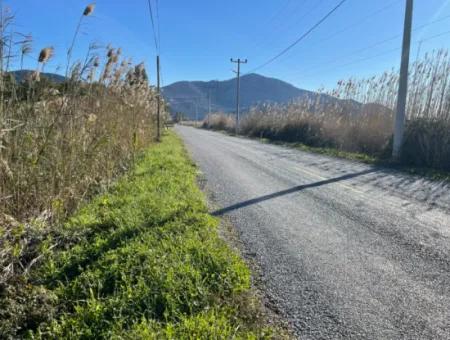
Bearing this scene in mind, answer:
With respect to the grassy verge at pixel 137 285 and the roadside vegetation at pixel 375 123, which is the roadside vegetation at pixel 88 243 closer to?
the grassy verge at pixel 137 285

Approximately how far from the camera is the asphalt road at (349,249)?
2203mm

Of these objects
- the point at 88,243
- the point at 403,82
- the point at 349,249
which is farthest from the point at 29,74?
the point at 403,82

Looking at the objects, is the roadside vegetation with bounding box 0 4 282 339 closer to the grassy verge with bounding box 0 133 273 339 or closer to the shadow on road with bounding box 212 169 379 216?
the grassy verge with bounding box 0 133 273 339

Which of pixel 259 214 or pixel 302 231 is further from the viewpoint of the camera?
pixel 259 214

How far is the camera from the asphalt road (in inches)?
86.7

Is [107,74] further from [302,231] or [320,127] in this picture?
[320,127]

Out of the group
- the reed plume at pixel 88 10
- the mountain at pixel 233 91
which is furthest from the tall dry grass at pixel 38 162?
the mountain at pixel 233 91

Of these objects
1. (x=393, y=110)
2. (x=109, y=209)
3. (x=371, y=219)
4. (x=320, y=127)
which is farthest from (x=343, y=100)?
(x=109, y=209)

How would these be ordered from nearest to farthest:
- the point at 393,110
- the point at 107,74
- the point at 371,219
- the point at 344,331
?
1. the point at 344,331
2. the point at 371,219
3. the point at 107,74
4. the point at 393,110

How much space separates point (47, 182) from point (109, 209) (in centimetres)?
85

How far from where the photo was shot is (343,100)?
50.3ft

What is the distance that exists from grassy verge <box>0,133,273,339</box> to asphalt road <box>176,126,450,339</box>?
44 centimetres

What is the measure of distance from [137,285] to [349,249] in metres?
2.33

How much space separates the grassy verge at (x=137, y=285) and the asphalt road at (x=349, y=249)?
0.44m
